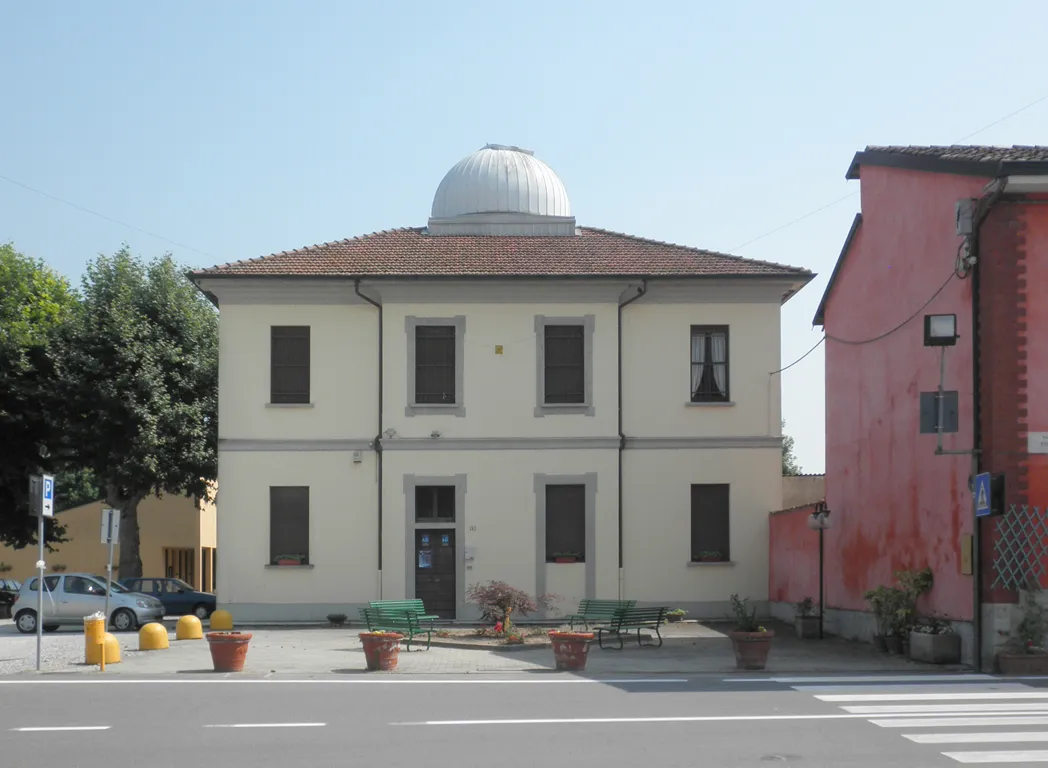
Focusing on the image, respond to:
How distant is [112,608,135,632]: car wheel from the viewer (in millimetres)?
31344

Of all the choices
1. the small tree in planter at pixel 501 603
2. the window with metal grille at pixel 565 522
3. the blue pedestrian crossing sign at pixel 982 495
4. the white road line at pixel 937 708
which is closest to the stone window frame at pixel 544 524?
the window with metal grille at pixel 565 522

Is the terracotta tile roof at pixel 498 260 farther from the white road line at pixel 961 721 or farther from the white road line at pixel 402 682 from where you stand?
the white road line at pixel 961 721

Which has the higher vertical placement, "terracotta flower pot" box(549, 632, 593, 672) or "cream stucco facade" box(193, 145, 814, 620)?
"cream stucco facade" box(193, 145, 814, 620)

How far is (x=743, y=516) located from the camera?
29625mm

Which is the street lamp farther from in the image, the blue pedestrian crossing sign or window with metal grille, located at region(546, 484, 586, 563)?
the blue pedestrian crossing sign

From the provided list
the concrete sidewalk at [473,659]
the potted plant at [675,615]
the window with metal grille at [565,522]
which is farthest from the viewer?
the window with metal grille at [565,522]

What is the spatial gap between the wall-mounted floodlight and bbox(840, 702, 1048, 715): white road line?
615 centimetres

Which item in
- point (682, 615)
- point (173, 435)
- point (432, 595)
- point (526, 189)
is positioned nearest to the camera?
point (682, 615)

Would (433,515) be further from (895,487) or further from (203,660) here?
(895,487)

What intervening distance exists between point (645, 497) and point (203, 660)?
11490mm

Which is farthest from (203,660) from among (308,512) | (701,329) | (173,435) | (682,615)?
(173,435)

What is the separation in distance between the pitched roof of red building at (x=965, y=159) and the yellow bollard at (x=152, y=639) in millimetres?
15443

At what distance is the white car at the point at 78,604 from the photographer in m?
31.1

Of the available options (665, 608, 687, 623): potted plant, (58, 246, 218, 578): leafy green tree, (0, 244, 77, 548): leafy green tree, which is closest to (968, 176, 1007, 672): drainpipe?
(665, 608, 687, 623): potted plant
